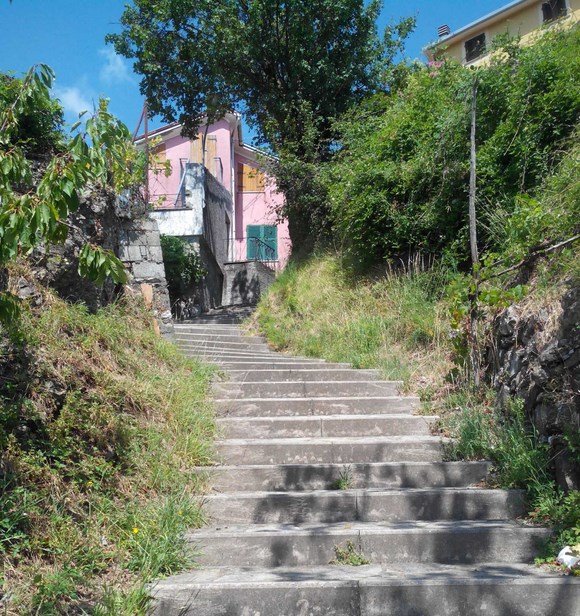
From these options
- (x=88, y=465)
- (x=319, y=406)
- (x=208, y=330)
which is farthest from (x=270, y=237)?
(x=88, y=465)

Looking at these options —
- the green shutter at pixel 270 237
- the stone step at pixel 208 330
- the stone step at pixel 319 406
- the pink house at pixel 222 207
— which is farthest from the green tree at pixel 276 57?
the green shutter at pixel 270 237

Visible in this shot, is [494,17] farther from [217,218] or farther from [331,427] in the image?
[331,427]

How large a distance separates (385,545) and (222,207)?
626 inches

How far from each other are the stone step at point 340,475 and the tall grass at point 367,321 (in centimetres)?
134

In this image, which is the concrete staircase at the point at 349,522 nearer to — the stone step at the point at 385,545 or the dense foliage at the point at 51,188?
the stone step at the point at 385,545

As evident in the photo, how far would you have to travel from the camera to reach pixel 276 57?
12.3 meters

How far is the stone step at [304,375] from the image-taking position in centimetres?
659

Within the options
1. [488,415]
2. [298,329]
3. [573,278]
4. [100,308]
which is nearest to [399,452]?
[488,415]

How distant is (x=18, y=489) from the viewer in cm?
359

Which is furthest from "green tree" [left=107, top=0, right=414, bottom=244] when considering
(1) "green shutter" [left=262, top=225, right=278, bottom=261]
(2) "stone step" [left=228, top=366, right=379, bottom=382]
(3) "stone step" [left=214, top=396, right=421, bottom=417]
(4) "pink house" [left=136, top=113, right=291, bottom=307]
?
(1) "green shutter" [left=262, top=225, right=278, bottom=261]

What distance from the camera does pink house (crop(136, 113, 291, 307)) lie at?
15250 mm

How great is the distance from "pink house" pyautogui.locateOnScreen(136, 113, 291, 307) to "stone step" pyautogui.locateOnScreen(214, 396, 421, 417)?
22.4 ft

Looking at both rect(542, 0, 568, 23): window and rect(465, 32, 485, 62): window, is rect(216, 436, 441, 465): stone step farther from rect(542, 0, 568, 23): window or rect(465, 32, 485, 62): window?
rect(465, 32, 485, 62): window

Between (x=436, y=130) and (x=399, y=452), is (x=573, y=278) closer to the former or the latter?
(x=399, y=452)
